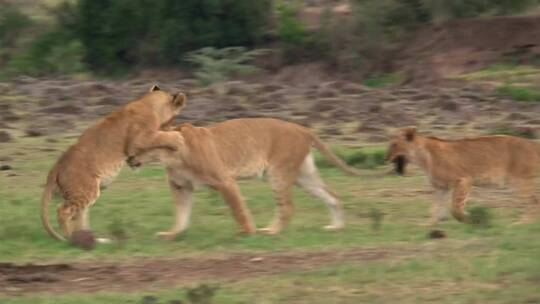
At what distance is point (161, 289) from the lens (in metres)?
8.68

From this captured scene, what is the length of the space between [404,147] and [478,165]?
753 mm

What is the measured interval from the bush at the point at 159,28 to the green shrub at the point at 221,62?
80 centimetres

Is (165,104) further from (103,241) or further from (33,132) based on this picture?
(33,132)

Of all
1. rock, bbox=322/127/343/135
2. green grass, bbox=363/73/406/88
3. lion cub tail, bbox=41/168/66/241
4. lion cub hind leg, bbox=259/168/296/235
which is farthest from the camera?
green grass, bbox=363/73/406/88

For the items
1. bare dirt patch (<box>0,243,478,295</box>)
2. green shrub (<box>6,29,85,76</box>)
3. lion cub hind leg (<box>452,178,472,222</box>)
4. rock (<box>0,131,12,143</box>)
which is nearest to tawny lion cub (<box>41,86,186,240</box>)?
bare dirt patch (<box>0,243,478,295</box>)

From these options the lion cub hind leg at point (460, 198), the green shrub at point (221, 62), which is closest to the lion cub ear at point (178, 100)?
the lion cub hind leg at point (460, 198)

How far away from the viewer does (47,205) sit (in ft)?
36.6

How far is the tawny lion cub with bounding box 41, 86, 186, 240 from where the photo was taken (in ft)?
36.4

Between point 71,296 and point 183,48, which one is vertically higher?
point 183,48

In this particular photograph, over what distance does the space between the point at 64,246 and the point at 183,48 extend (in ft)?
76.9

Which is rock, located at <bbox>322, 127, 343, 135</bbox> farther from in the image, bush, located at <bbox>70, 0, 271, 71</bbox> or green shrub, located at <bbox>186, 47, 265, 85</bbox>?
bush, located at <bbox>70, 0, 271, 71</bbox>

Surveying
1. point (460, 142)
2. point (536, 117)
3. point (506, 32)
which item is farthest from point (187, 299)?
point (506, 32)

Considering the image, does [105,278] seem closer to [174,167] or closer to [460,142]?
[174,167]

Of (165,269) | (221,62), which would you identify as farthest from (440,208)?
(221,62)
